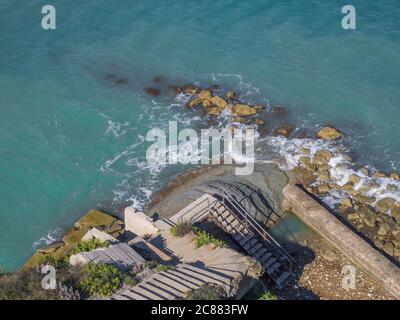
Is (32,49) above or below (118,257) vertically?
above

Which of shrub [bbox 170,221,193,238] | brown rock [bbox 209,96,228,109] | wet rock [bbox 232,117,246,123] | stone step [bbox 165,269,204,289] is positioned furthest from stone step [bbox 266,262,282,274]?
brown rock [bbox 209,96,228,109]

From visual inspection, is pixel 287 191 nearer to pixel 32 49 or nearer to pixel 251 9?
pixel 251 9

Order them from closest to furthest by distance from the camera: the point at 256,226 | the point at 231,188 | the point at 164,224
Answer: the point at 164,224 < the point at 256,226 < the point at 231,188

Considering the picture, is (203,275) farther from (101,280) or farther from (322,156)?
(322,156)

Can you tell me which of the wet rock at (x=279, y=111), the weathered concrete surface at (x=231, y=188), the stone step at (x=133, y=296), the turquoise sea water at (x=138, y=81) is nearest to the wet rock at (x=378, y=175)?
the turquoise sea water at (x=138, y=81)

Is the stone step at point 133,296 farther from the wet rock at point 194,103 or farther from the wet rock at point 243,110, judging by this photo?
the wet rock at point 194,103


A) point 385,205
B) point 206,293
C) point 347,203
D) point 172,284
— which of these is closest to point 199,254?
point 172,284

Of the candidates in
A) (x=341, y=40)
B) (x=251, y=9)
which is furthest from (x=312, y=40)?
(x=251, y=9)
